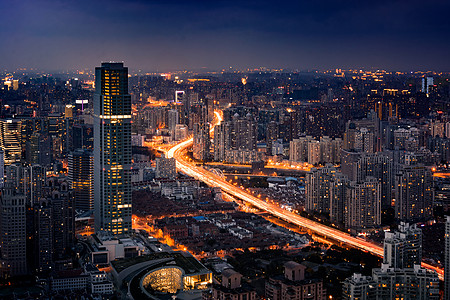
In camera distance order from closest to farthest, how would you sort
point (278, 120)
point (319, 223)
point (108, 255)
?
point (108, 255) → point (319, 223) → point (278, 120)

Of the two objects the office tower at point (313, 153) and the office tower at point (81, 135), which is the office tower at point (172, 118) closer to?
the office tower at point (81, 135)

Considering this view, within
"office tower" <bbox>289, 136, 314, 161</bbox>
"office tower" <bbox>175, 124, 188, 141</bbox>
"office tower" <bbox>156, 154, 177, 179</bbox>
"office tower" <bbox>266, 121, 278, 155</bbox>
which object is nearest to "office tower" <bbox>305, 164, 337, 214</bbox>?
"office tower" <bbox>156, 154, 177, 179</bbox>

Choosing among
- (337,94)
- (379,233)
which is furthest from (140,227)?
(337,94)

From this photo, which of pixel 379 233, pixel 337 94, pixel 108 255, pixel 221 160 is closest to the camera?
pixel 108 255

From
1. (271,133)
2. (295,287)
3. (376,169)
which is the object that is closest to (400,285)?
(295,287)

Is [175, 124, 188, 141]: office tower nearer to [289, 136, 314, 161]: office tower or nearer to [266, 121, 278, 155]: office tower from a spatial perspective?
[266, 121, 278, 155]: office tower

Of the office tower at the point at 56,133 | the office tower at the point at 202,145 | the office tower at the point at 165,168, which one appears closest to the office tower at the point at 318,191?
the office tower at the point at 165,168

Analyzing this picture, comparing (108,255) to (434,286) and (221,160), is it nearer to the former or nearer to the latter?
(434,286)
